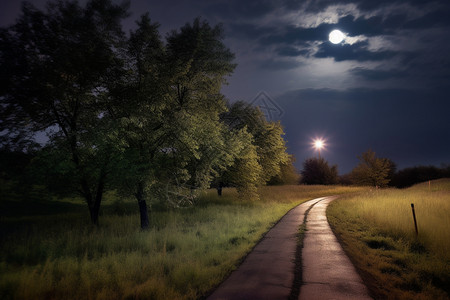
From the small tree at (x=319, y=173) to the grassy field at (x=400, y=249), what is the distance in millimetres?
51178

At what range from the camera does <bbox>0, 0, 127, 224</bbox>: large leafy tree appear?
9.79 meters

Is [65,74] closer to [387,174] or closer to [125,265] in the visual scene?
[125,265]

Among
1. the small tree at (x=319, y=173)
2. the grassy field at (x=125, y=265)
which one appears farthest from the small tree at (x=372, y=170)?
the grassy field at (x=125, y=265)

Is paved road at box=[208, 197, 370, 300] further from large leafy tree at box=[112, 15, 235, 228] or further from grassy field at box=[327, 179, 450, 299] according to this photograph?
large leafy tree at box=[112, 15, 235, 228]

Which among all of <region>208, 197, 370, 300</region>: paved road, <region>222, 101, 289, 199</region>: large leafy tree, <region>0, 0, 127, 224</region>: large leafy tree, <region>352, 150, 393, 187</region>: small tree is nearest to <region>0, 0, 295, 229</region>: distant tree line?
<region>0, 0, 127, 224</region>: large leafy tree

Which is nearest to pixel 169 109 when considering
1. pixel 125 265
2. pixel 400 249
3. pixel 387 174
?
pixel 125 265

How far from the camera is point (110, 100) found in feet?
38.4

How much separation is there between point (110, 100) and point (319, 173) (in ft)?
201

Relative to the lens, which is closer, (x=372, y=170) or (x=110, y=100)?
(x=110, y=100)

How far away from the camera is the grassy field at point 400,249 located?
4.90 metres

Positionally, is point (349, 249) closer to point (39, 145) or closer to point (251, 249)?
point (251, 249)

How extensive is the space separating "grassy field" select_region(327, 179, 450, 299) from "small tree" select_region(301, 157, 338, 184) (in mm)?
51178

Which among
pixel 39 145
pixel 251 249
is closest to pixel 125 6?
pixel 39 145

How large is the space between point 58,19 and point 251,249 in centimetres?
1384
